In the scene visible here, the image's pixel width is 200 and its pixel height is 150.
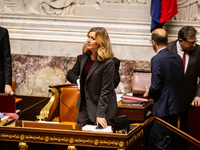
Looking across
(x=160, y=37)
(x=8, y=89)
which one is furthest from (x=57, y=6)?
(x=160, y=37)

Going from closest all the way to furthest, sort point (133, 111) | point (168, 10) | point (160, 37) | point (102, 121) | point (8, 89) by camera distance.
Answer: point (102, 121) → point (160, 37) → point (8, 89) → point (133, 111) → point (168, 10)

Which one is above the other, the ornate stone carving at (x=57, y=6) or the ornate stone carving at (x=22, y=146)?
the ornate stone carving at (x=57, y=6)

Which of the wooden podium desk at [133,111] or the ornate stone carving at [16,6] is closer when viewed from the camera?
the wooden podium desk at [133,111]

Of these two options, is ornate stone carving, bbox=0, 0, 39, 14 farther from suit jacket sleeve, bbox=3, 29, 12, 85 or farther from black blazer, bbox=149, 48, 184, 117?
black blazer, bbox=149, 48, 184, 117

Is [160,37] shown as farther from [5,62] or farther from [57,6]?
[57,6]

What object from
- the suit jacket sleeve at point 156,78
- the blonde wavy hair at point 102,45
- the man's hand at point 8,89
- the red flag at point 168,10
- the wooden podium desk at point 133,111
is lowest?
the wooden podium desk at point 133,111

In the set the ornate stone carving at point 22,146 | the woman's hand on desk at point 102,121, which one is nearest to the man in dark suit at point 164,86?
the woman's hand on desk at point 102,121

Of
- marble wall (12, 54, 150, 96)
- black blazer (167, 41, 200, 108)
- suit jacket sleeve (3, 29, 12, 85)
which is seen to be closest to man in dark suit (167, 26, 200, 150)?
black blazer (167, 41, 200, 108)

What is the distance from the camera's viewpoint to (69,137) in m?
2.31

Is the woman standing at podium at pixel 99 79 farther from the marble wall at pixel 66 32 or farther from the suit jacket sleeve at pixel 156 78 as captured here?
the marble wall at pixel 66 32

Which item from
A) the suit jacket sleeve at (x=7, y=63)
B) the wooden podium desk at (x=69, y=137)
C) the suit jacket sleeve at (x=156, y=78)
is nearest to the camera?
the wooden podium desk at (x=69, y=137)

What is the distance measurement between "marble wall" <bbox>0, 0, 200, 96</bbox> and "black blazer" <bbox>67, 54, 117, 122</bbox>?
92.3 inches

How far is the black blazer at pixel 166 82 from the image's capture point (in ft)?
10.6

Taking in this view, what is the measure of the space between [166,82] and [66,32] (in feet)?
8.87
